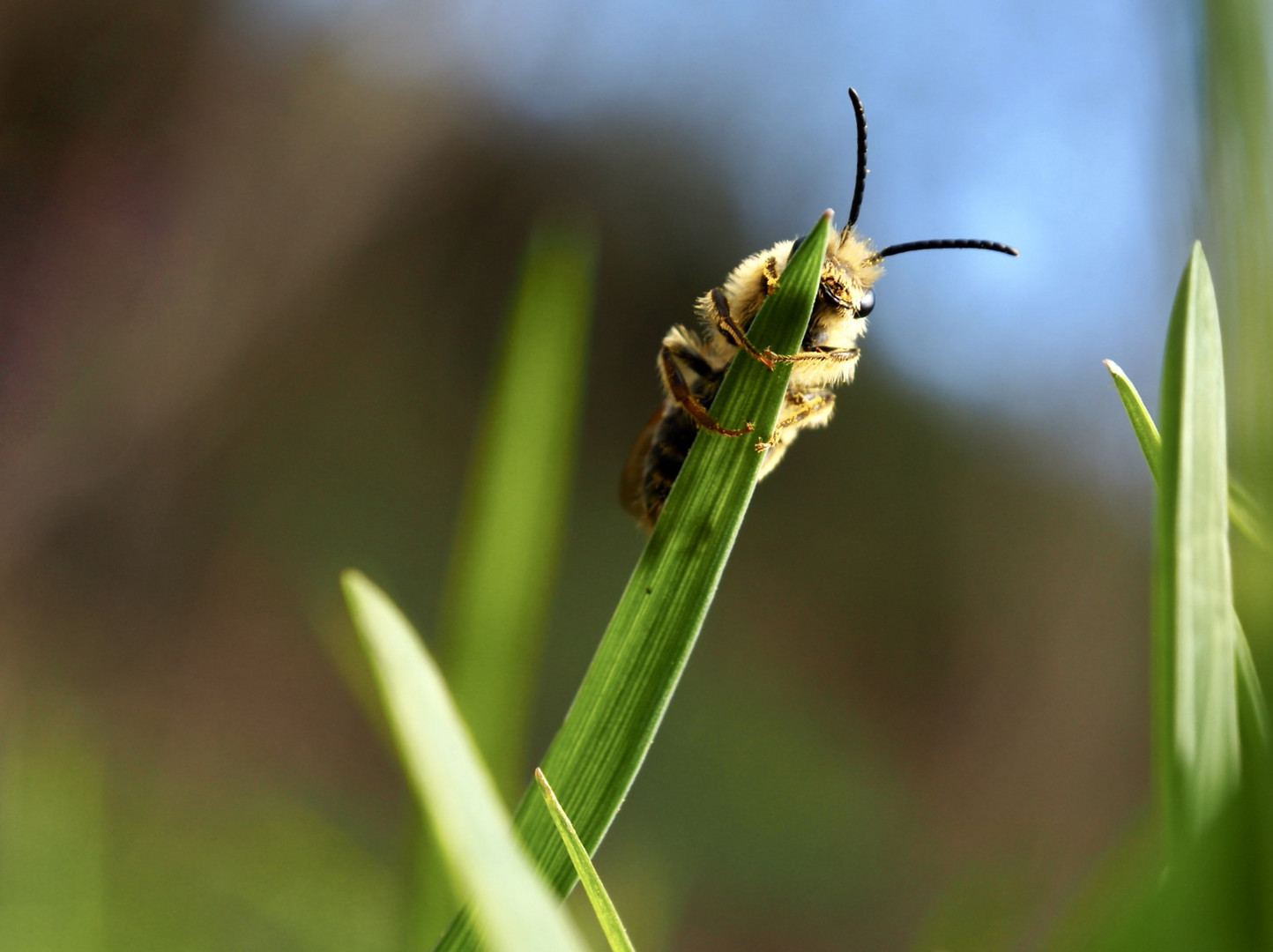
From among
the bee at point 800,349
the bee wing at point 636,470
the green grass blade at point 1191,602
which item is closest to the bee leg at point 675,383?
the bee at point 800,349

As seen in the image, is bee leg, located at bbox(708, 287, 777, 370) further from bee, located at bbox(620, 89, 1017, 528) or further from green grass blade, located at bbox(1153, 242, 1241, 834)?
green grass blade, located at bbox(1153, 242, 1241, 834)

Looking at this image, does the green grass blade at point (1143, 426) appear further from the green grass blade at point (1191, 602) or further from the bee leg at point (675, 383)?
the bee leg at point (675, 383)

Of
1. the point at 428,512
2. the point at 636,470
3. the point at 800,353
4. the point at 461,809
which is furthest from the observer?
the point at 428,512

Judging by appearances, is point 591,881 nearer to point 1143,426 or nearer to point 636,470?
point 1143,426

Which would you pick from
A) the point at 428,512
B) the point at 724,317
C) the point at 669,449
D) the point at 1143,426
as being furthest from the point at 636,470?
the point at 428,512

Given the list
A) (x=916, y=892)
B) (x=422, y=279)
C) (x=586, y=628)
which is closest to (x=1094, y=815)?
(x=916, y=892)

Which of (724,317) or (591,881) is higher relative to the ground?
(724,317)

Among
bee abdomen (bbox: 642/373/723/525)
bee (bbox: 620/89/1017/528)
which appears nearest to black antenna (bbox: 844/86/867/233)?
bee (bbox: 620/89/1017/528)
